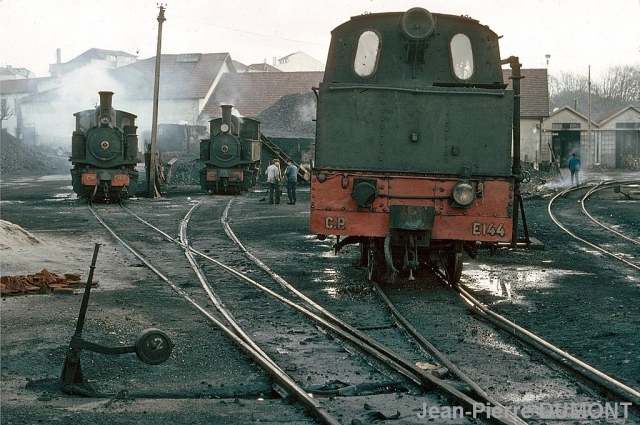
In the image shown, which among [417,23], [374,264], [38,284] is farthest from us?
[374,264]

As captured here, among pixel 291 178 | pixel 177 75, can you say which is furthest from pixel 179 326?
pixel 177 75

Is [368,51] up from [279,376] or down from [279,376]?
up

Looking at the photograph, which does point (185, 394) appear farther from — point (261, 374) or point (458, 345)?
point (458, 345)

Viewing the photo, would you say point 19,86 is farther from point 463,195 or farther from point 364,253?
point 463,195

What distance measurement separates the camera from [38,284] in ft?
30.6

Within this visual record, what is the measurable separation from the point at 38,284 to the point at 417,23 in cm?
571

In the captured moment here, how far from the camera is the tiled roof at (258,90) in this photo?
55.5 meters

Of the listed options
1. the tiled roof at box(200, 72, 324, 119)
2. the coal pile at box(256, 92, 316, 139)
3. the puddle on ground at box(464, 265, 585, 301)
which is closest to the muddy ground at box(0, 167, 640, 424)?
the puddle on ground at box(464, 265, 585, 301)

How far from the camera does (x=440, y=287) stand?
31.8ft

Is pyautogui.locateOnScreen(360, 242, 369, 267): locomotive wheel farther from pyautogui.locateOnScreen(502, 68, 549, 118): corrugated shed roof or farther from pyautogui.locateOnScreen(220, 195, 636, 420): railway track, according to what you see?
pyautogui.locateOnScreen(502, 68, 549, 118): corrugated shed roof

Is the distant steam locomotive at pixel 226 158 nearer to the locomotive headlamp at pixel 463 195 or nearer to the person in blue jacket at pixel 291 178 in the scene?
the person in blue jacket at pixel 291 178

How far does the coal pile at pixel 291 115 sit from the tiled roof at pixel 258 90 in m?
4.38

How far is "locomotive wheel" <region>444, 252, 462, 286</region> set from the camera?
934cm

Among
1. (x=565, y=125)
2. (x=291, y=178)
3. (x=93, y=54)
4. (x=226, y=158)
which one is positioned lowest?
(x=291, y=178)
